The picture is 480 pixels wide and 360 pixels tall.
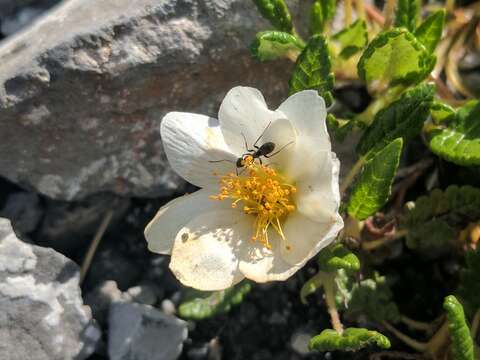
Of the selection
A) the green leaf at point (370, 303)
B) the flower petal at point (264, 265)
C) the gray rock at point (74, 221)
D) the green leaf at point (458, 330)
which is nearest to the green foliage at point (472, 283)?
the green leaf at point (370, 303)

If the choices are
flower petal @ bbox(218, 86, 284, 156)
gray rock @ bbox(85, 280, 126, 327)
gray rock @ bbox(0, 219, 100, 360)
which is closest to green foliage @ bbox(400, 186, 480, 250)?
flower petal @ bbox(218, 86, 284, 156)

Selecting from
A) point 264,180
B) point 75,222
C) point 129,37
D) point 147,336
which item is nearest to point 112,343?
point 147,336

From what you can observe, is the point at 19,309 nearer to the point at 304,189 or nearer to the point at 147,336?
the point at 147,336

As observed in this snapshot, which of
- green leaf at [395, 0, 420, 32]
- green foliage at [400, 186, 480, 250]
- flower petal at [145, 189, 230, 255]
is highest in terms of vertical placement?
green leaf at [395, 0, 420, 32]

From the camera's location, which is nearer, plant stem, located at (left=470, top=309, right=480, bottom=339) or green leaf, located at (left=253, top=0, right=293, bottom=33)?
plant stem, located at (left=470, top=309, right=480, bottom=339)

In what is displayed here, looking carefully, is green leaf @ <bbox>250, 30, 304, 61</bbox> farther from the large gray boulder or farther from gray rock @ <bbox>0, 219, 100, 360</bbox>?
gray rock @ <bbox>0, 219, 100, 360</bbox>

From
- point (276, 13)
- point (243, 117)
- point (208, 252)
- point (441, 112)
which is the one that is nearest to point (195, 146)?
point (243, 117)

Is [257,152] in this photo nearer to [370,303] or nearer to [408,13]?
[370,303]
